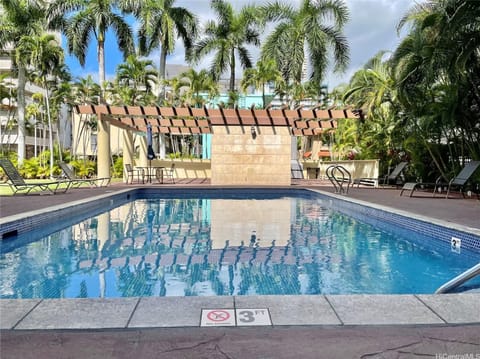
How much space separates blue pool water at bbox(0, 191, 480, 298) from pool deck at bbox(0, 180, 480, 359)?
45.5 inches

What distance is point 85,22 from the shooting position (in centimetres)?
2416

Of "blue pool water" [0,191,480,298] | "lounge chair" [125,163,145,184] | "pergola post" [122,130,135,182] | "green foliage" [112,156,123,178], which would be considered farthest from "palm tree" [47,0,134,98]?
"blue pool water" [0,191,480,298]

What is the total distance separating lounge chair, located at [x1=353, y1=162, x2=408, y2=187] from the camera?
→ 16086 mm

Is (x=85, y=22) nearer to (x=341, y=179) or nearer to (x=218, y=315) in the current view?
(x=341, y=179)

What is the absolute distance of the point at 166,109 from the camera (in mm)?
15992

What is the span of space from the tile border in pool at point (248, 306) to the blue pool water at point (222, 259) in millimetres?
1103

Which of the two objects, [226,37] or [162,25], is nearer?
[162,25]

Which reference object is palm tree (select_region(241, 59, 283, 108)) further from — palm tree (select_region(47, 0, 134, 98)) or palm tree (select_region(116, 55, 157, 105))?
palm tree (select_region(47, 0, 134, 98))

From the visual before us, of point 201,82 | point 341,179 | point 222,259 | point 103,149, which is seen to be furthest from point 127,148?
point 222,259

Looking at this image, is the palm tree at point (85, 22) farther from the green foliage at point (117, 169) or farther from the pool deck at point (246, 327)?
the pool deck at point (246, 327)

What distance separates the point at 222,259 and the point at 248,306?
2.59 m

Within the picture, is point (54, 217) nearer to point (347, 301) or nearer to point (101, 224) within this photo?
point (101, 224)

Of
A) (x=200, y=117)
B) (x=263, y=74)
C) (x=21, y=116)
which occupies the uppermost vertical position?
(x=263, y=74)

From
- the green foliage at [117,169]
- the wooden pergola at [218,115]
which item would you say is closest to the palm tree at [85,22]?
the green foliage at [117,169]
